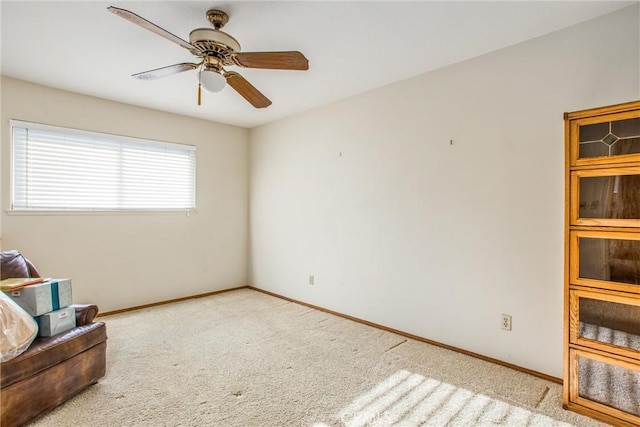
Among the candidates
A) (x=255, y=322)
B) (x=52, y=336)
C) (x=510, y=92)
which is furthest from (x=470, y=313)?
(x=52, y=336)

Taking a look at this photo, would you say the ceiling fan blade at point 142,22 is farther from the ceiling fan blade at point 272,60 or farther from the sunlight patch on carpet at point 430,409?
the sunlight patch on carpet at point 430,409

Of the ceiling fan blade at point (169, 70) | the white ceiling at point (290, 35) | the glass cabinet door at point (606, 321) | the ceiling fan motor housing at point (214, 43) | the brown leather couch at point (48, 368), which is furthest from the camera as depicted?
the ceiling fan blade at point (169, 70)

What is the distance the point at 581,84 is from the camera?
7.29 ft

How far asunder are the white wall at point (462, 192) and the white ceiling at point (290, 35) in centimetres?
20

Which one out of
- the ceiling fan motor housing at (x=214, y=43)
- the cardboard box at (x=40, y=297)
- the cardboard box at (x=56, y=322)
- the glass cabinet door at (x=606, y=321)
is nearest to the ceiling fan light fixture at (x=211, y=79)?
the ceiling fan motor housing at (x=214, y=43)

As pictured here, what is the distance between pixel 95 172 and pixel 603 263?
460 centimetres

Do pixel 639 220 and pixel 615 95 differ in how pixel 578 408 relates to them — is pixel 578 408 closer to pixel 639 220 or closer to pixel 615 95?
pixel 639 220

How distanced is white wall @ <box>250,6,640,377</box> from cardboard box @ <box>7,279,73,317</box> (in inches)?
100

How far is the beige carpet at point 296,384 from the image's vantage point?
6.33 feet

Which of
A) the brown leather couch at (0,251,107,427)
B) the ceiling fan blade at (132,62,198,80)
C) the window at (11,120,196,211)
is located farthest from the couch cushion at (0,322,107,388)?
the window at (11,120,196,211)

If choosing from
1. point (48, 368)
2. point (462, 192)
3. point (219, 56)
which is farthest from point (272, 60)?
point (48, 368)

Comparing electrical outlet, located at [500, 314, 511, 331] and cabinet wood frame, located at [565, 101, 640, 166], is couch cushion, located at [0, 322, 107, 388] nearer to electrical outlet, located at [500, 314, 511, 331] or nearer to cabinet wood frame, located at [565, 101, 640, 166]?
electrical outlet, located at [500, 314, 511, 331]

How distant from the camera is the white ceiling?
207 centimetres

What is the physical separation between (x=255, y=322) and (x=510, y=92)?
314cm
